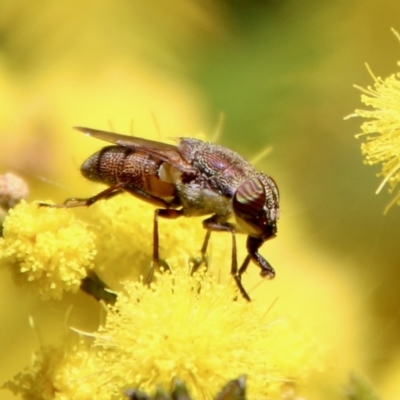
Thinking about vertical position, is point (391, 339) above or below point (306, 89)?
below

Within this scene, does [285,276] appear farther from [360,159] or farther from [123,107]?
[123,107]

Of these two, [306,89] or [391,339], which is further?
[306,89]

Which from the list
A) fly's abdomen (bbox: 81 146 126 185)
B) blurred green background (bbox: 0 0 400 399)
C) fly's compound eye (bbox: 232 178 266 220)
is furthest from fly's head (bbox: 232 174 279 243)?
blurred green background (bbox: 0 0 400 399)

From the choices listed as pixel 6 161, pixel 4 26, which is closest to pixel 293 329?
pixel 6 161

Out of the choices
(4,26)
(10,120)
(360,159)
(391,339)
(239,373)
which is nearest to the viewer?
(239,373)

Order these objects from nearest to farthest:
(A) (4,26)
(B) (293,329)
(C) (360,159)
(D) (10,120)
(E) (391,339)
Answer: (B) (293,329), (E) (391,339), (C) (360,159), (D) (10,120), (A) (4,26)

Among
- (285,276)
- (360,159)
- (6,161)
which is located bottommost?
(6,161)

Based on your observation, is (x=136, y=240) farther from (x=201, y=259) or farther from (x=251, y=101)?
(x=251, y=101)
